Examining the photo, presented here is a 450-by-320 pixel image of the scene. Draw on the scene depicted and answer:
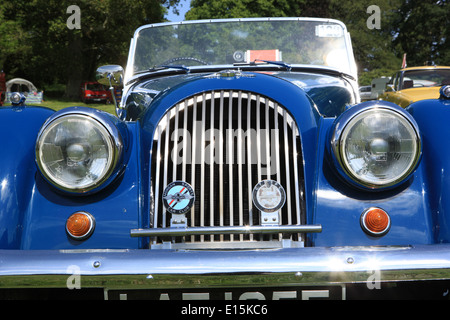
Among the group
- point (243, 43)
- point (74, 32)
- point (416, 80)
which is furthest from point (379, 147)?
point (74, 32)

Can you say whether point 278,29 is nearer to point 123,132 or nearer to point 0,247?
point 123,132

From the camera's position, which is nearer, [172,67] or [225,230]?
[225,230]

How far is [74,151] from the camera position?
2055mm

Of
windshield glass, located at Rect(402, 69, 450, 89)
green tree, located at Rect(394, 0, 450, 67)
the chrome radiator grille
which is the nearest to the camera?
the chrome radiator grille

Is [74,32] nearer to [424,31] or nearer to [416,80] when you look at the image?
[416,80]

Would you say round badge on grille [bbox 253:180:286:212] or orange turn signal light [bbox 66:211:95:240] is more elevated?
round badge on grille [bbox 253:180:286:212]

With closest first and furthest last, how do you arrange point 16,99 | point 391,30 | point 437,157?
point 437,157, point 16,99, point 391,30

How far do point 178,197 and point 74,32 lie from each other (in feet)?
80.8

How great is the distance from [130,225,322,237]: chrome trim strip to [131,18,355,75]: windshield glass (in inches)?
74.7

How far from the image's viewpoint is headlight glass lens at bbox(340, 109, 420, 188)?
6.61 feet

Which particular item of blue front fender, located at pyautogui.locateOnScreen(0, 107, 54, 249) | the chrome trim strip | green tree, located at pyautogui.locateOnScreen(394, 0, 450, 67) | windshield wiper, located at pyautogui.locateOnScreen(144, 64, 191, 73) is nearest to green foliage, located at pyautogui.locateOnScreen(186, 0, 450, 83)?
green tree, located at pyautogui.locateOnScreen(394, 0, 450, 67)

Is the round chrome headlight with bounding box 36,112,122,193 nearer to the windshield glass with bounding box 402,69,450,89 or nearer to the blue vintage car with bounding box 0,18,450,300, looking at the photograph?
the blue vintage car with bounding box 0,18,450,300

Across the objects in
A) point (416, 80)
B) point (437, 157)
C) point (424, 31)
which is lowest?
point (437, 157)
